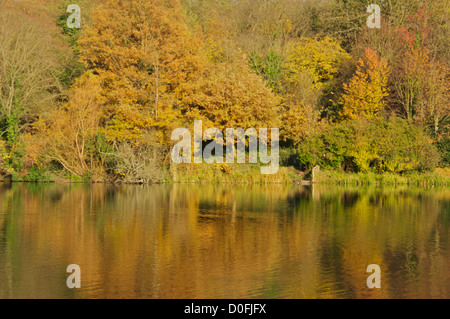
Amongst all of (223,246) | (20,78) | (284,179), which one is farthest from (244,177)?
(223,246)

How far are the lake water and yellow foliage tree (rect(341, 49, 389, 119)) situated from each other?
12.9m

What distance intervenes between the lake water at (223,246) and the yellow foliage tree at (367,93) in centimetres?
1295

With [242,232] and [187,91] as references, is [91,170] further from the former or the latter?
[242,232]

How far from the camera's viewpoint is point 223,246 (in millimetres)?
15062

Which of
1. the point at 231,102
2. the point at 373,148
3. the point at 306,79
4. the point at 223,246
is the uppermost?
the point at 306,79

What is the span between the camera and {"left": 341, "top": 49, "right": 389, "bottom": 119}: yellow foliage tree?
38.2 m

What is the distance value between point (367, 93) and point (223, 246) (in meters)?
26.2

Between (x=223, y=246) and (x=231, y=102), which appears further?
(x=231, y=102)

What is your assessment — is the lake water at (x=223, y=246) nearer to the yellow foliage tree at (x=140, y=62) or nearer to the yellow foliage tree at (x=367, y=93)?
the yellow foliage tree at (x=140, y=62)

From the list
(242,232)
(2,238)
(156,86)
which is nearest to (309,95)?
(156,86)

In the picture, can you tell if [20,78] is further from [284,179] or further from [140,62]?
[284,179]

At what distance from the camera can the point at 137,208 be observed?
22469mm

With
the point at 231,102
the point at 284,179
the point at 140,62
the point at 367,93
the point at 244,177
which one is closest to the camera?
the point at 244,177

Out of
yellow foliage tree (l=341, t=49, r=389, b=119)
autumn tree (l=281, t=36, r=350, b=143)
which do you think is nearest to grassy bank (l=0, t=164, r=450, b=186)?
autumn tree (l=281, t=36, r=350, b=143)
